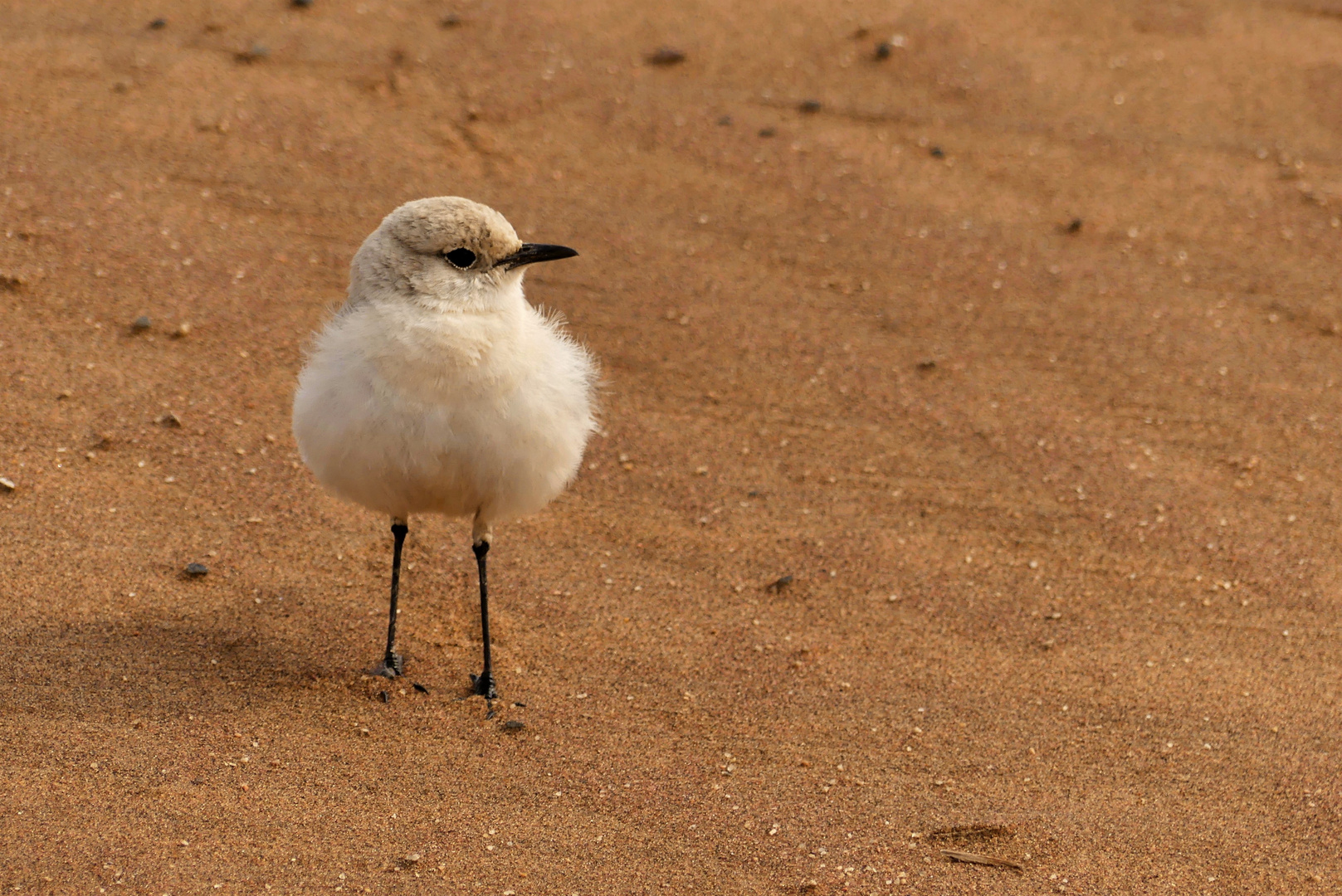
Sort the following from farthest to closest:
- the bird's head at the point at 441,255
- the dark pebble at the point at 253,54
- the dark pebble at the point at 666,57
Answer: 1. the dark pebble at the point at 666,57
2. the dark pebble at the point at 253,54
3. the bird's head at the point at 441,255

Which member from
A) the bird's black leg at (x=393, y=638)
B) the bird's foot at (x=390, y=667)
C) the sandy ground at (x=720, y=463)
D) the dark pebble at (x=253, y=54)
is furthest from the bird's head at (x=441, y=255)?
the dark pebble at (x=253, y=54)

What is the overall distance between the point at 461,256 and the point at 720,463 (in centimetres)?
240

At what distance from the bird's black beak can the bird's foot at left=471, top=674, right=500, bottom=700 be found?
166 cm

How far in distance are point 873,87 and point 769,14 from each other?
49.8 inches

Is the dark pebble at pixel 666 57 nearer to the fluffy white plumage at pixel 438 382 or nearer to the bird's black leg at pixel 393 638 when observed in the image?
the fluffy white plumage at pixel 438 382

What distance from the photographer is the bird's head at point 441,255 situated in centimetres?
473

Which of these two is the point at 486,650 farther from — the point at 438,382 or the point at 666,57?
the point at 666,57

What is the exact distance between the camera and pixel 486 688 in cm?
521

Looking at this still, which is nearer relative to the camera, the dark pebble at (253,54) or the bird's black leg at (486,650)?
the bird's black leg at (486,650)

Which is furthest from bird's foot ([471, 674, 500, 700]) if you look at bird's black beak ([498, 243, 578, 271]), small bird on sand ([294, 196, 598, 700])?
bird's black beak ([498, 243, 578, 271])

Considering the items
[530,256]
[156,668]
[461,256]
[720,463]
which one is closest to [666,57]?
[720,463]

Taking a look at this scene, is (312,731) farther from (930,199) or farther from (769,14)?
(769,14)

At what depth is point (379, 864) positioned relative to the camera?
164 inches

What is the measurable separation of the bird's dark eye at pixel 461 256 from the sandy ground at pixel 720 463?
5.67 ft
